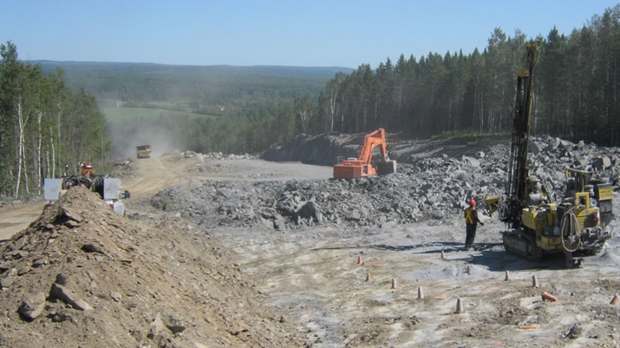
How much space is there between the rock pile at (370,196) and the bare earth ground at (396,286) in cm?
89

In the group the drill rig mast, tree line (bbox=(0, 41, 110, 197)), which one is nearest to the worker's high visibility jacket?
the drill rig mast

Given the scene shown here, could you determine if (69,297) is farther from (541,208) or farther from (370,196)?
(370,196)

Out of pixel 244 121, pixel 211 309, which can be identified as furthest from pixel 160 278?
pixel 244 121

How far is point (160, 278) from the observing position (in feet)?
35.4

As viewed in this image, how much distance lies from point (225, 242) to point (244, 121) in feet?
272

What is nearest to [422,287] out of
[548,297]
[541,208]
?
[548,297]

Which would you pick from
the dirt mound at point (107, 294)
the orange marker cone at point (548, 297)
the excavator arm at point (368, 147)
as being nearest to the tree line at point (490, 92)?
the excavator arm at point (368, 147)

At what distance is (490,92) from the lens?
51.9 meters

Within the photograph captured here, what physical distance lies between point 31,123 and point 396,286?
28468 millimetres

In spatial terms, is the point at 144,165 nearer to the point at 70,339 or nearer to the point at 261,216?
the point at 261,216

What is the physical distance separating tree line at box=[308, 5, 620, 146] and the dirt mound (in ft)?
47.0

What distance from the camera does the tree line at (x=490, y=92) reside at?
138 feet

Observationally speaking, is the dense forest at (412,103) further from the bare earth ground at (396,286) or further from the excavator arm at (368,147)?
the excavator arm at (368,147)

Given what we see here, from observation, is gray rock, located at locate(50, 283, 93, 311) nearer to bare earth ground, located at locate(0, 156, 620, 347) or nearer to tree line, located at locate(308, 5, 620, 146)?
bare earth ground, located at locate(0, 156, 620, 347)
